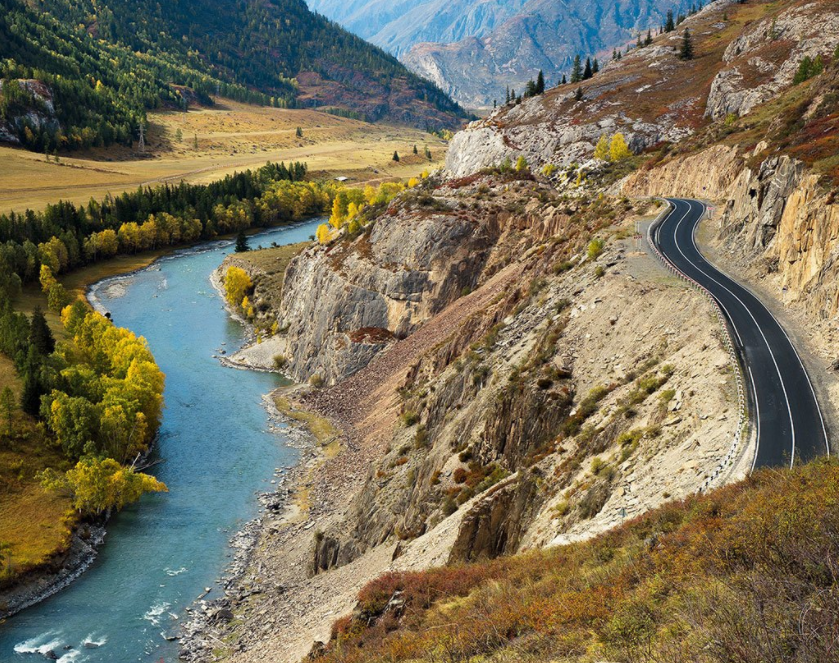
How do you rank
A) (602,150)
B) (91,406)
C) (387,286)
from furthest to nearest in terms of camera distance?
(602,150)
(387,286)
(91,406)

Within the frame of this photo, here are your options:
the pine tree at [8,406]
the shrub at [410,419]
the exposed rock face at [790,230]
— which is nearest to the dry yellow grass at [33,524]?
the pine tree at [8,406]

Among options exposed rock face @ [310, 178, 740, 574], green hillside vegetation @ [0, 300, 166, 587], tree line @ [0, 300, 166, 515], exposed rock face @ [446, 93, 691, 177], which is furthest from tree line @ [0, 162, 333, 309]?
exposed rock face @ [310, 178, 740, 574]

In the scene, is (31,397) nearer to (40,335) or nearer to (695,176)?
(40,335)

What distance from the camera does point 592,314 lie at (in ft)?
145

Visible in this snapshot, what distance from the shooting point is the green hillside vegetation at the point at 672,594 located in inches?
541

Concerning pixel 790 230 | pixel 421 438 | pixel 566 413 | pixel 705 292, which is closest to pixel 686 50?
pixel 790 230

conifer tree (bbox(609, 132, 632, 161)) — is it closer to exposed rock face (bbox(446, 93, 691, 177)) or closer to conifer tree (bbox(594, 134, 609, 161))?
conifer tree (bbox(594, 134, 609, 161))

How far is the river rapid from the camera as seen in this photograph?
1759 inches

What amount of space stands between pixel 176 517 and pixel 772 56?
10292 centimetres

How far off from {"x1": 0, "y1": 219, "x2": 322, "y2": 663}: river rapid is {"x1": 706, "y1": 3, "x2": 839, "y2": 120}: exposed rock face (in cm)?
7672

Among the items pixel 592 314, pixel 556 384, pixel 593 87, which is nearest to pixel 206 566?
pixel 556 384

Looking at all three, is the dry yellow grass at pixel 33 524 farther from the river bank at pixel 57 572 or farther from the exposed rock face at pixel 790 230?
the exposed rock face at pixel 790 230

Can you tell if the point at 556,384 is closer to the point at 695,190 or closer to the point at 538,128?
the point at 695,190

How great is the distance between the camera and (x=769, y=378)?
30.1m
